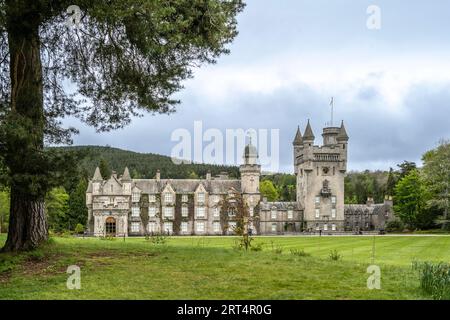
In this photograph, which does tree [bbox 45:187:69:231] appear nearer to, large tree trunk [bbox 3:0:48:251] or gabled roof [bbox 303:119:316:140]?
gabled roof [bbox 303:119:316:140]

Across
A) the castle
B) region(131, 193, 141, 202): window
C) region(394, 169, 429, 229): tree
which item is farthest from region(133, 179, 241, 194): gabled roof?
region(394, 169, 429, 229): tree

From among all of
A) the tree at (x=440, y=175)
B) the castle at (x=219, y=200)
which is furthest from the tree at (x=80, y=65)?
the tree at (x=440, y=175)

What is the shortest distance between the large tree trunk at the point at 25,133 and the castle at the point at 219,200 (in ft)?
167

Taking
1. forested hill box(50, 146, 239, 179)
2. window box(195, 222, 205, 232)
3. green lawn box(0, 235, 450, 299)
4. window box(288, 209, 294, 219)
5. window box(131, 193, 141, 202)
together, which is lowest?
window box(195, 222, 205, 232)

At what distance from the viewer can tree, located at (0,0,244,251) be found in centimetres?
1200

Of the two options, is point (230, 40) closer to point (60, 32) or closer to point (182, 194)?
point (60, 32)

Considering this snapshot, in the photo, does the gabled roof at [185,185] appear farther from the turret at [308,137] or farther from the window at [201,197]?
the turret at [308,137]

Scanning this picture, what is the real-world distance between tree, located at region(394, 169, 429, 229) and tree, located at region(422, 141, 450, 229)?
20.9ft

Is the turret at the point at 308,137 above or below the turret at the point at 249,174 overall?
above

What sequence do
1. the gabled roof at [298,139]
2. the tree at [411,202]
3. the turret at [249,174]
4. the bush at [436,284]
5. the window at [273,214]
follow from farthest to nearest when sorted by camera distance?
1. the gabled roof at [298,139]
2. the window at [273,214]
3. the tree at [411,202]
4. the turret at [249,174]
5. the bush at [436,284]

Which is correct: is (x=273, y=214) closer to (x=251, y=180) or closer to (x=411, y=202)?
(x=251, y=180)

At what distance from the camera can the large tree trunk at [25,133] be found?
1174 centimetres

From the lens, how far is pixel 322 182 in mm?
78125
